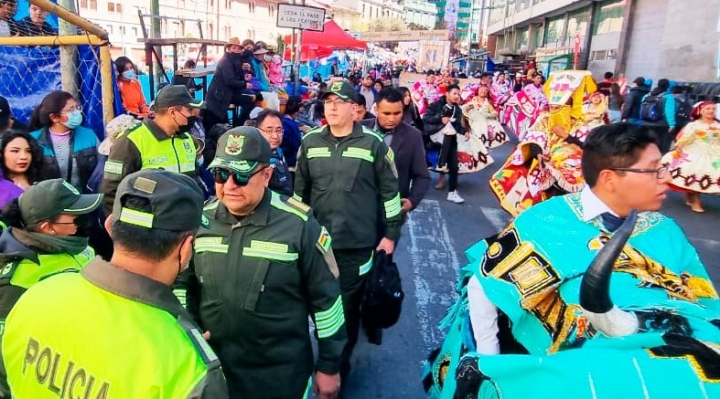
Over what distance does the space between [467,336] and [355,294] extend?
4.67 ft

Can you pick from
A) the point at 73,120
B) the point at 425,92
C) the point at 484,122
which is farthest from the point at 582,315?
the point at 425,92

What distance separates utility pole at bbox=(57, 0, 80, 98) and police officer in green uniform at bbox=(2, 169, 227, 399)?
4.22 meters

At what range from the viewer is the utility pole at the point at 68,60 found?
16.4 ft

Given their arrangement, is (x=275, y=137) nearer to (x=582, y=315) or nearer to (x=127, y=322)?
(x=582, y=315)

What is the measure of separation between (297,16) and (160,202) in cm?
926

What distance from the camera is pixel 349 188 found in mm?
3598

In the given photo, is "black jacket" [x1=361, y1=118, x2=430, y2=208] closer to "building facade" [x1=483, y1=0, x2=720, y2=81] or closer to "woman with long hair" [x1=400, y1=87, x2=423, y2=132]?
"woman with long hair" [x1=400, y1=87, x2=423, y2=132]

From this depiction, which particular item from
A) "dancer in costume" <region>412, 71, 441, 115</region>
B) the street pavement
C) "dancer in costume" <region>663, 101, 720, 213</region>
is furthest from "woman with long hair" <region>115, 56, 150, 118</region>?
"dancer in costume" <region>412, 71, 441, 115</region>

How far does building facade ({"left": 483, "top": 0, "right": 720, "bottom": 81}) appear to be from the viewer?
15.9 m

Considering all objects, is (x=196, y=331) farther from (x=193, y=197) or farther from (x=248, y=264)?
(x=248, y=264)

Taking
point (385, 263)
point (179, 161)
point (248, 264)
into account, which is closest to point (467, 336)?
point (248, 264)

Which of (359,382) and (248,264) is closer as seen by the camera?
(248,264)

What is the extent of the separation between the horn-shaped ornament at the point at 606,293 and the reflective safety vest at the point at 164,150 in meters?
3.24

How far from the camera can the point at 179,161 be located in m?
4.16
